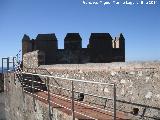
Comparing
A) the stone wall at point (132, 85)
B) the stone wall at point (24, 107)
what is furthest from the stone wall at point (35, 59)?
the stone wall at point (132, 85)

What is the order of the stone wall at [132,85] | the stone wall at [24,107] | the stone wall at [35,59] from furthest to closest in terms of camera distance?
the stone wall at [35,59] → the stone wall at [24,107] → the stone wall at [132,85]

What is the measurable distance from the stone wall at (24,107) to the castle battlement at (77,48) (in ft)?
8.07

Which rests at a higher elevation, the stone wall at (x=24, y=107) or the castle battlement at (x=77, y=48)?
the castle battlement at (x=77, y=48)

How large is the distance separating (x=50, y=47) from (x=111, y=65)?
8.42 metres

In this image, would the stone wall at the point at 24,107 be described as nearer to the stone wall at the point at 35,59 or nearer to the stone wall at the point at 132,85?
the stone wall at the point at 35,59

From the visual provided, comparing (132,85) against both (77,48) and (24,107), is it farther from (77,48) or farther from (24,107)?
(77,48)

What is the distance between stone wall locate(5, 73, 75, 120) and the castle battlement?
8.07ft

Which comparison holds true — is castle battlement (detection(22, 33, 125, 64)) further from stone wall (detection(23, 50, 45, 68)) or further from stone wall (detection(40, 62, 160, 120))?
stone wall (detection(40, 62, 160, 120))

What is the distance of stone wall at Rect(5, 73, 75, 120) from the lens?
8.76 m

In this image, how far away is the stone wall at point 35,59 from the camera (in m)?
15.9

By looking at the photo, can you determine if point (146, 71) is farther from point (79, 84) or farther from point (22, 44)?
point (22, 44)

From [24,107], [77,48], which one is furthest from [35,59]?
[24,107]

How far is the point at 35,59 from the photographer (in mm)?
16219

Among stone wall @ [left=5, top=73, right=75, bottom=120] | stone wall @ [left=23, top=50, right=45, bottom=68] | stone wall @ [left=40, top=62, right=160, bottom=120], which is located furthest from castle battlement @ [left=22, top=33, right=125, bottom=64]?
stone wall @ [left=40, top=62, right=160, bottom=120]
